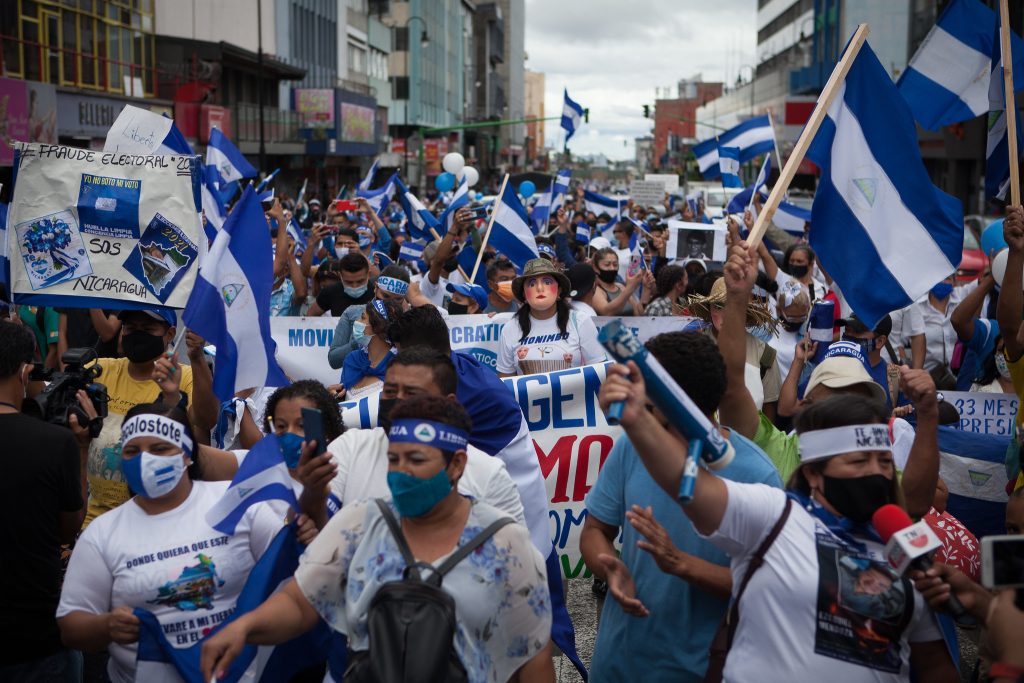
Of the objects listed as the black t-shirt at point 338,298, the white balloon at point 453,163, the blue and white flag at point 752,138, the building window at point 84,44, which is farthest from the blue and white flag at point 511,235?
the white balloon at point 453,163

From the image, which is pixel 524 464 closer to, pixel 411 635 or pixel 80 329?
pixel 411 635

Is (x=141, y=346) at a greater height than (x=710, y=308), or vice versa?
(x=710, y=308)

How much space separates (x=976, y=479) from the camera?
5.85 m

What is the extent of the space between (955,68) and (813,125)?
3.21m

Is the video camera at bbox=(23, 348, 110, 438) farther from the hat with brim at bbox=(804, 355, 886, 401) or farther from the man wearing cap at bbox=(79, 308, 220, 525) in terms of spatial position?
the hat with brim at bbox=(804, 355, 886, 401)

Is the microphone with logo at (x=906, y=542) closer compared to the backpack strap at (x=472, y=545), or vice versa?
the microphone with logo at (x=906, y=542)

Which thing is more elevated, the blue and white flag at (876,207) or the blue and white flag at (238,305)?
the blue and white flag at (876,207)

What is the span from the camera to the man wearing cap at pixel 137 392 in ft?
16.0

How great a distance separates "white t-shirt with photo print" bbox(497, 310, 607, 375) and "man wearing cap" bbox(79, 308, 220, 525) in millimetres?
2136

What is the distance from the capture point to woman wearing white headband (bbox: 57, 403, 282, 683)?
3.62 meters

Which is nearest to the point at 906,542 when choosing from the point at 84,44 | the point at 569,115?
the point at 569,115

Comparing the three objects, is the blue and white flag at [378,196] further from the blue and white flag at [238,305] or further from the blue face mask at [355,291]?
the blue and white flag at [238,305]

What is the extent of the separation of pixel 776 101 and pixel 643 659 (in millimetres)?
77203

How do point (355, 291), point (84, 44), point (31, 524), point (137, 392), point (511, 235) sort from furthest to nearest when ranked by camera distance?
point (84, 44), point (511, 235), point (355, 291), point (137, 392), point (31, 524)
